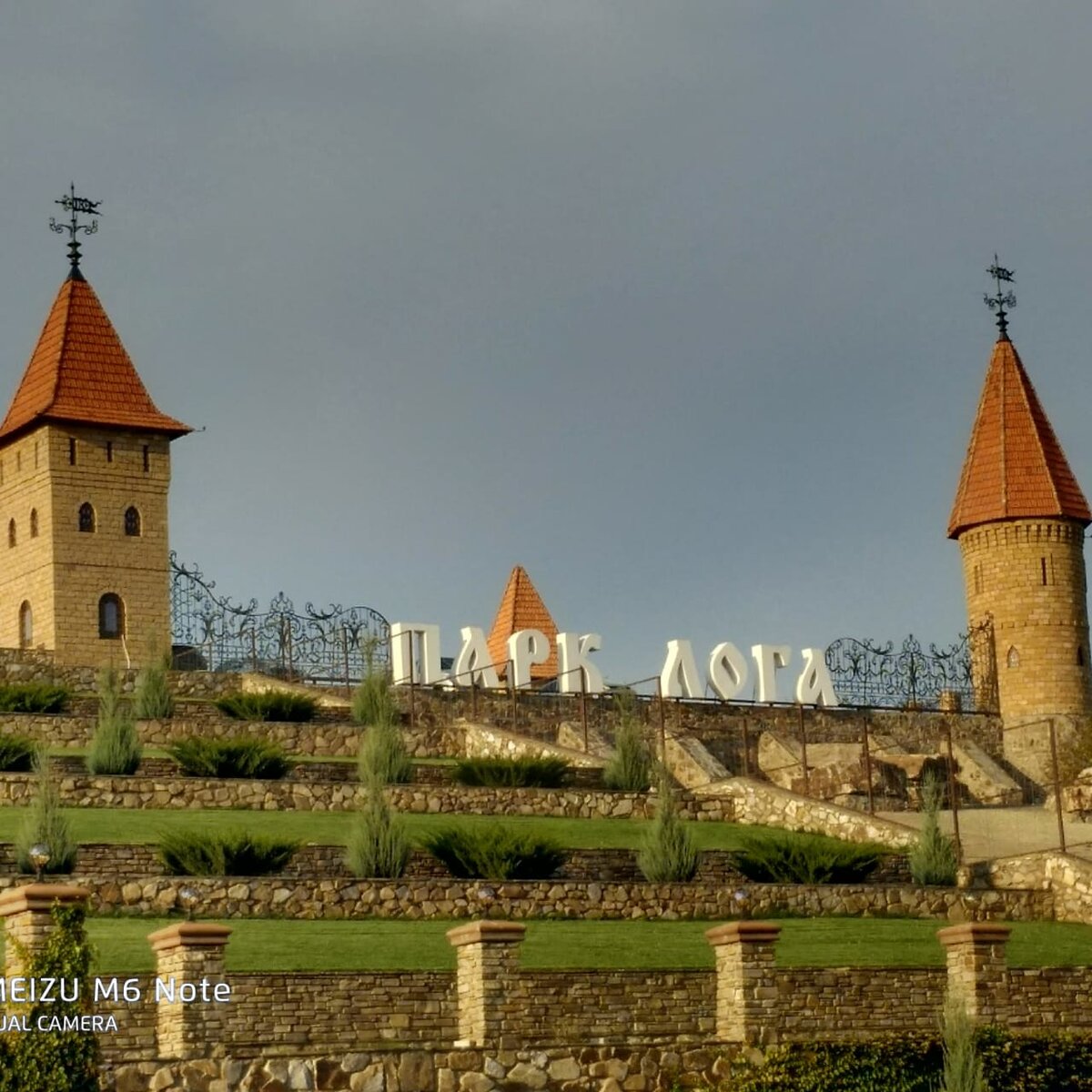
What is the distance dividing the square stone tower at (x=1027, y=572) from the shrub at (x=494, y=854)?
61.2 feet

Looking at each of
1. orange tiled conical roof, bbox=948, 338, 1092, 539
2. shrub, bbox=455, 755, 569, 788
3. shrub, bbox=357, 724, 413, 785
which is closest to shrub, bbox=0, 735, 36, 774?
shrub, bbox=357, 724, 413, 785

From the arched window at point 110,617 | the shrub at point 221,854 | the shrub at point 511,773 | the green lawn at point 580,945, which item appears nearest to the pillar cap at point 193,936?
the green lawn at point 580,945

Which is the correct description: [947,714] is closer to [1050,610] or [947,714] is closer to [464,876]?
[1050,610]

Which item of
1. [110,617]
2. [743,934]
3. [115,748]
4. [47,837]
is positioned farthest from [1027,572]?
[47,837]

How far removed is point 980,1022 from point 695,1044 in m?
3.12

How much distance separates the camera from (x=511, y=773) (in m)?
33.8

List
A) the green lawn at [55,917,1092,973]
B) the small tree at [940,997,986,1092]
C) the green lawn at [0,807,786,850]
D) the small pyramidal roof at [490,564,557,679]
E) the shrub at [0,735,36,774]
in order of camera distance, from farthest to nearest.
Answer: the small pyramidal roof at [490,564,557,679] < the shrub at [0,735,36,774] < the green lawn at [0,807,786,850] < the green lawn at [55,917,1092,973] < the small tree at [940,997,986,1092]

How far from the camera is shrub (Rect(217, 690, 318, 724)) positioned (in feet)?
123

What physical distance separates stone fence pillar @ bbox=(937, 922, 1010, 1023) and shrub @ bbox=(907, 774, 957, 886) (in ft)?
20.7

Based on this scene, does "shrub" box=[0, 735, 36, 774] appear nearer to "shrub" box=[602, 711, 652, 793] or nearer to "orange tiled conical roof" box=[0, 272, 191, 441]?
"shrub" box=[602, 711, 652, 793]

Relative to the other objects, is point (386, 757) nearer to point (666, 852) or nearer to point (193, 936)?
point (666, 852)

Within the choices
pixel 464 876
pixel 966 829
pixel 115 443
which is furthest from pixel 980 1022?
pixel 115 443

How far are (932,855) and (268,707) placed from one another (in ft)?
36.4

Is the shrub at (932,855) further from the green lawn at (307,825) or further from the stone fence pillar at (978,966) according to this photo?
the stone fence pillar at (978,966)
